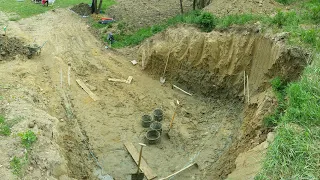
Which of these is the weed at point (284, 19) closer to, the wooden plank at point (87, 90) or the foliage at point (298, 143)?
the foliage at point (298, 143)

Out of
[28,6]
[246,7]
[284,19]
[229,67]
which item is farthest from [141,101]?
[28,6]

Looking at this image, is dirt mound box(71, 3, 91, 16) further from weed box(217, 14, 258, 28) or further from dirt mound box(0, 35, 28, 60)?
weed box(217, 14, 258, 28)

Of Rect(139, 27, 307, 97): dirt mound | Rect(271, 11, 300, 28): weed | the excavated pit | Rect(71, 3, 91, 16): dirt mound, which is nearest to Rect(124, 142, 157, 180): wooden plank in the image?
the excavated pit

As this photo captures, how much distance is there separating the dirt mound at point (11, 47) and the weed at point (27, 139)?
25.0 feet

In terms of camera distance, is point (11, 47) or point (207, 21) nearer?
point (207, 21)

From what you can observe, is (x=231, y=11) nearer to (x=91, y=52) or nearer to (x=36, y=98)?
(x=91, y=52)

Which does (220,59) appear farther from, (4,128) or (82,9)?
(82,9)

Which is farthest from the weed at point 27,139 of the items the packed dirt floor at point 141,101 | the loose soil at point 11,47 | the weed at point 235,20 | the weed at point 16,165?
the weed at point 235,20

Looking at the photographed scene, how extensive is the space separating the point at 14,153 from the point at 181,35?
8741 millimetres

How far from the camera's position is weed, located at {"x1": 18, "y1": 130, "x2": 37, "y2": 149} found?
7.91m

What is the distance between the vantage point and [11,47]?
49.5ft

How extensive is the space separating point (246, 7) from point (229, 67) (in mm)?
3136

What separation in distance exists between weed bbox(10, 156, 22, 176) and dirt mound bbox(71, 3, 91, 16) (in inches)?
640

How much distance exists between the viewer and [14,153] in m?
7.54
